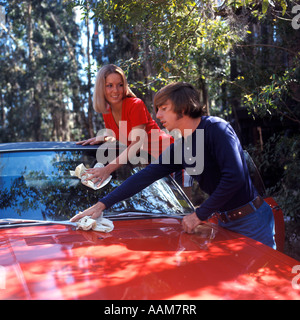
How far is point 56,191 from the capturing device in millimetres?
3102

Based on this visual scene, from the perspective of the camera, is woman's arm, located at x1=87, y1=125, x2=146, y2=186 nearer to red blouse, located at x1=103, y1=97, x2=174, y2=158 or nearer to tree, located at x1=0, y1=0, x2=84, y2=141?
red blouse, located at x1=103, y1=97, x2=174, y2=158

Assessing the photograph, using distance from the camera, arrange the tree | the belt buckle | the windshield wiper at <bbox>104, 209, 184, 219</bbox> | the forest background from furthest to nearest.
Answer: the tree → the forest background → the windshield wiper at <bbox>104, 209, 184, 219</bbox> → the belt buckle

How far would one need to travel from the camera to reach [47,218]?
2.85 meters

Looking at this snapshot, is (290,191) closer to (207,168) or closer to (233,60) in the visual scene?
(233,60)

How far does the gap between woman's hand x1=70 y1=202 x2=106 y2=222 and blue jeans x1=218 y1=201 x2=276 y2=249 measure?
0.87 metres

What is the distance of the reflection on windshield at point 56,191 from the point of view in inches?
115

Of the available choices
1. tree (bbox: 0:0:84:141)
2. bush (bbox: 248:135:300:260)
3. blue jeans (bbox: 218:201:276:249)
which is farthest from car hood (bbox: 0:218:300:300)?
tree (bbox: 0:0:84:141)

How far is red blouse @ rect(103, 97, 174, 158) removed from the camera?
3500mm

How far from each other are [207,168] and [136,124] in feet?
3.05

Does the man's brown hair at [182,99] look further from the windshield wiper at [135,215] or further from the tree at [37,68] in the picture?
the tree at [37,68]
